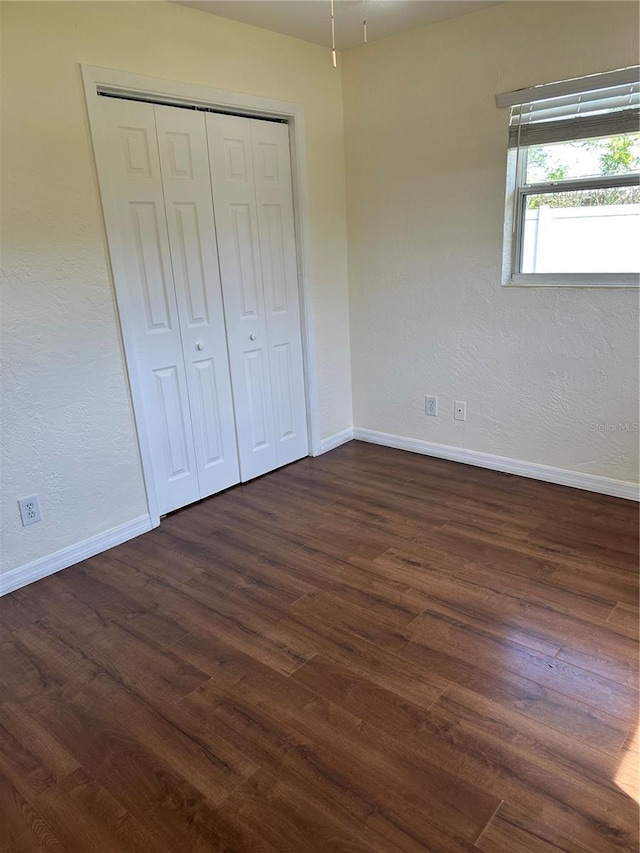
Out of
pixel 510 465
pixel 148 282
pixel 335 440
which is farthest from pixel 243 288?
pixel 510 465

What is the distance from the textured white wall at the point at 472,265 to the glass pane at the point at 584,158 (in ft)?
0.58

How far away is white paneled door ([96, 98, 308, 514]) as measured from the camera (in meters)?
2.69

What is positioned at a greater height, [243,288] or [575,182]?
[575,182]

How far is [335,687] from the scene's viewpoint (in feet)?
6.18

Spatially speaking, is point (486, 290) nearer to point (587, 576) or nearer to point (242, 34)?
point (587, 576)

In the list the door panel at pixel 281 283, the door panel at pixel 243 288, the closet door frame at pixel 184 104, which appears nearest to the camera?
the closet door frame at pixel 184 104

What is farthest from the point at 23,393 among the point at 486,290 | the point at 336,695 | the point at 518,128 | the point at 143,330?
the point at 518,128

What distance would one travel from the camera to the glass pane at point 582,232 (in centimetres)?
281

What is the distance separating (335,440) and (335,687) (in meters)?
2.31

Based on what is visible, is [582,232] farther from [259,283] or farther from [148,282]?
[148,282]

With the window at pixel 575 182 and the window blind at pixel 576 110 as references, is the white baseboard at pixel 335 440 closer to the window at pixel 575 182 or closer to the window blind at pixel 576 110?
the window at pixel 575 182

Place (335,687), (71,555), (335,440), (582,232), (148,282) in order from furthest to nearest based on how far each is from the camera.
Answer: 1. (335,440)
2. (582,232)
3. (148,282)
4. (71,555)
5. (335,687)

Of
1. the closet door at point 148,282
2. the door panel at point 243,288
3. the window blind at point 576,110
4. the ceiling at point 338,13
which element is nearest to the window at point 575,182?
the window blind at point 576,110

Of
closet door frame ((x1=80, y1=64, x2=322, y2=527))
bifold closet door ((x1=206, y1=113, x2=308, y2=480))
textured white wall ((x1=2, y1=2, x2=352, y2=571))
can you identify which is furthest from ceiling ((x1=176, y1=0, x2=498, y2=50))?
bifold closet door ((x1=206, y1=113, x2=308, y2=480))
